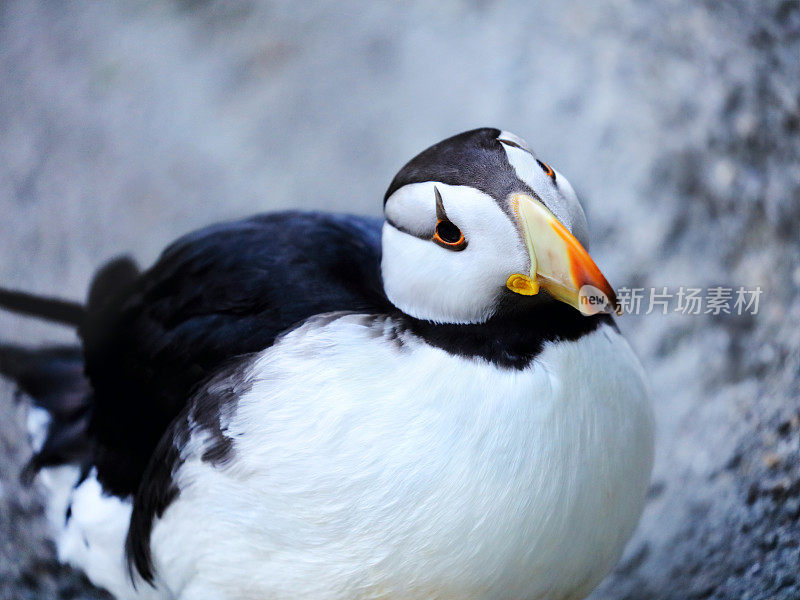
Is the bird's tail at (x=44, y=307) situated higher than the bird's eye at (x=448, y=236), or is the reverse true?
the bird's eye at (x=448, y=236)

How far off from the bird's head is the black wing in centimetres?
22

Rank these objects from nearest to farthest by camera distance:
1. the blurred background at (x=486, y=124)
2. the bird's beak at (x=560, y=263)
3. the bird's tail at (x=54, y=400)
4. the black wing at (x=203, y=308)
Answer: the bird's beak at (x=560, y=263) < the black wing at (x=203, y=308) < the bird's tail at (x=54, y=400) < the blurred background at (x=486, y=124)

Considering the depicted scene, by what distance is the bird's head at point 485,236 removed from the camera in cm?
137

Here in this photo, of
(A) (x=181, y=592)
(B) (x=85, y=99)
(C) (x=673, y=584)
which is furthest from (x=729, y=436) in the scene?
(B) (x=85, y=99)

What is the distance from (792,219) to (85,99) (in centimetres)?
226

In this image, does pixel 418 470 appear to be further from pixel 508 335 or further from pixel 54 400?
pixel 54 400

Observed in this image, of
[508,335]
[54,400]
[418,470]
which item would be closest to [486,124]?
[54,400]

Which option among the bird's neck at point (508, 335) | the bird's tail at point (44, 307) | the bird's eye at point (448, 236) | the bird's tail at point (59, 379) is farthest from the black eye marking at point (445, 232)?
the bird's tail at point (44, 307)

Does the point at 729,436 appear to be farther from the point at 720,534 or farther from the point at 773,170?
the point at 773,170

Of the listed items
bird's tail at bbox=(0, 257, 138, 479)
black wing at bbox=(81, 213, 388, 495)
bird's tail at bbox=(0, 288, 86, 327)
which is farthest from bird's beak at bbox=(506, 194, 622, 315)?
bird's tail at bbox=(0, 288, 86, 327)

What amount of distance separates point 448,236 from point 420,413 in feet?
0.96

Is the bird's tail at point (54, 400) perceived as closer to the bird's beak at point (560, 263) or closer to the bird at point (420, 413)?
the bird at point (420, 413)

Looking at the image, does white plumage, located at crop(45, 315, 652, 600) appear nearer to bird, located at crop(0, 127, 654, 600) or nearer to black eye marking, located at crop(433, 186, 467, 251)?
bird, located at crop(0, 127, 654, 600)

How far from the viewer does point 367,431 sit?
1.51 metres
